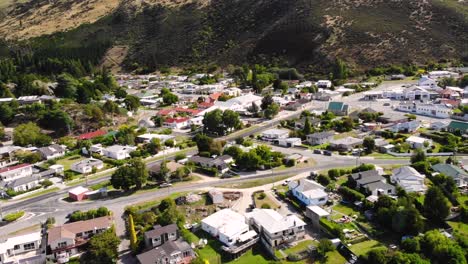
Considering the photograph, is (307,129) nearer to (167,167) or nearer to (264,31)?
(167,167)

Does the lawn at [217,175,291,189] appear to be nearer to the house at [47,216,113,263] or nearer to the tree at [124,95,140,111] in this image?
the house at [47,216,113,263]

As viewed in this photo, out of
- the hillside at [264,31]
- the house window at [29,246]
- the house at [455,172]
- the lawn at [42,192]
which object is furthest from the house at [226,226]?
the hillside at [264,31]

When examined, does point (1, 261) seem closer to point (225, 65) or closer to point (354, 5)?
point (225, 65)

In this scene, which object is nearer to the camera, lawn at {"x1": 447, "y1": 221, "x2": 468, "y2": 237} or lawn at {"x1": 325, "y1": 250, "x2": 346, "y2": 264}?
lawn at {"x1": 325, "y1": 250, "x2": 346, "y2": 264}

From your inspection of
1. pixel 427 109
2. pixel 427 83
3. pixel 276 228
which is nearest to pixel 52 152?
pixel 276 228

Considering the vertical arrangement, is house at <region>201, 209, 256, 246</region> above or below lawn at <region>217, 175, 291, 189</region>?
above

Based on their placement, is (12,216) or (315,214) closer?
(315,214)

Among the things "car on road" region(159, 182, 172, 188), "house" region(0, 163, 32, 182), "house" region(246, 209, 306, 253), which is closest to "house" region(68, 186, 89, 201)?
"car on road" region(159, 182, 172, 188)
